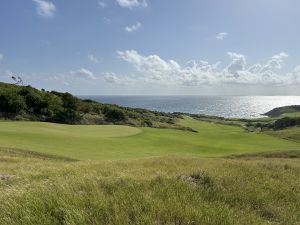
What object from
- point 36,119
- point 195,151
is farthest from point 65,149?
point 36,119

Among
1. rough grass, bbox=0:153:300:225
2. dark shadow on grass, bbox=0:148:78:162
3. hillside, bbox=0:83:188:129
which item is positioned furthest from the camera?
hillside, bbox=0:83:188:129

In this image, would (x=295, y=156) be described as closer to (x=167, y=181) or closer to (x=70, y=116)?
(x=167, y=181)

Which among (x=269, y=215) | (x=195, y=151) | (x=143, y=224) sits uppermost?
(x=143, y=224)

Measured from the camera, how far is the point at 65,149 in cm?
3186

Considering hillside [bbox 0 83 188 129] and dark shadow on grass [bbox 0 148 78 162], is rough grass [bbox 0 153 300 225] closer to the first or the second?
dark shadow on grass [bbox 0 148 78 162]

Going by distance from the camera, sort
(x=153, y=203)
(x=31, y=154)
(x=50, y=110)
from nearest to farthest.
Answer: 1. (x=153, y=203)
2. (x=31, y=154)
3. (x=50, y=110)

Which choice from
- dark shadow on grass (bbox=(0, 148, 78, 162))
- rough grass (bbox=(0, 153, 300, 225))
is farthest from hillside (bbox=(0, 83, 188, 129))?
rough grass (bbox=(0, 153, 300, 225))

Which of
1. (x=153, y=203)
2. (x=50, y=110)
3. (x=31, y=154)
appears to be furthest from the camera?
(x=50, y=110)

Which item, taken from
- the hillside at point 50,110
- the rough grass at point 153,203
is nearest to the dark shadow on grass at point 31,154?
the rough grass at point 153,203

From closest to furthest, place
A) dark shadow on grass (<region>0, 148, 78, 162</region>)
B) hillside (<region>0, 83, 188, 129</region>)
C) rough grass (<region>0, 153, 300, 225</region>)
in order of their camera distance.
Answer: rough grass (<region>0, 153, 300, 225</region>) < dark shadow on grass (<region>0, 148, 78, 162</region>) < hillside (<region>0, 83, 188, 129</region>)

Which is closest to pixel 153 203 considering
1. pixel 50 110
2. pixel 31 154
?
pixel 31 154

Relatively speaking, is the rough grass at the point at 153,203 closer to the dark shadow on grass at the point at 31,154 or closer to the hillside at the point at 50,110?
the dark shadow on grass at the point at 31,154

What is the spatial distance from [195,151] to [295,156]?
13894 millimetres

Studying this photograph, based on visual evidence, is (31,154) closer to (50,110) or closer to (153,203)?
(153,203)
